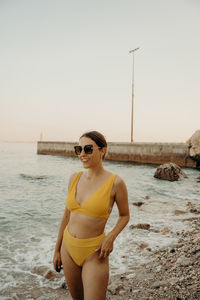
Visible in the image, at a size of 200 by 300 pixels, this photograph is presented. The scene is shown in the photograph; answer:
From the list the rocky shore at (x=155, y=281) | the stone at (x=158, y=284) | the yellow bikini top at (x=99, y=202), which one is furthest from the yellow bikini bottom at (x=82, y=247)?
the stone at (x=158, y=284)

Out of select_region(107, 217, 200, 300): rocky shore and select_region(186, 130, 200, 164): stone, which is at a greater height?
select_region(186, 130, 200, 164): stone

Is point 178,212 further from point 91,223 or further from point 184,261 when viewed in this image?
point 91,223

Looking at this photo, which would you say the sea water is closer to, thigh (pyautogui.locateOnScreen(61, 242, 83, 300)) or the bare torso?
thigh (pyautogui.locateOnScreen(61, 242, 83, 300))

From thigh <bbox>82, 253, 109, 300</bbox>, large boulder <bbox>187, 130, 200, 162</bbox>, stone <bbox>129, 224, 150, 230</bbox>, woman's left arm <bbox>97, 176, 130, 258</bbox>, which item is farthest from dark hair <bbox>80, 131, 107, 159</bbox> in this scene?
large boulder <bbox>187, 130, 200, 162</bbox>

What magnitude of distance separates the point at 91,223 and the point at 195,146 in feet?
78.6

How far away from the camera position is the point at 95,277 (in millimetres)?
1700

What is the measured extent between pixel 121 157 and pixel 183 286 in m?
27.1

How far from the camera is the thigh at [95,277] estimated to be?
5.51ft

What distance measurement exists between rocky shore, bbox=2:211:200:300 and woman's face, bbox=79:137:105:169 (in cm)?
209

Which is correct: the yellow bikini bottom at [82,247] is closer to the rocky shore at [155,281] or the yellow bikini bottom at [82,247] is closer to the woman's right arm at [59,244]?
the woman's right arm at [59,244]

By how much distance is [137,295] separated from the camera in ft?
9.87

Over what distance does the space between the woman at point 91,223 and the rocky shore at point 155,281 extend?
1.41 meters

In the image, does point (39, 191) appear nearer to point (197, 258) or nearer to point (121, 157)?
point (197, 258)

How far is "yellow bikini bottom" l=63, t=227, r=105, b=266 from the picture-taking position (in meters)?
1.81
